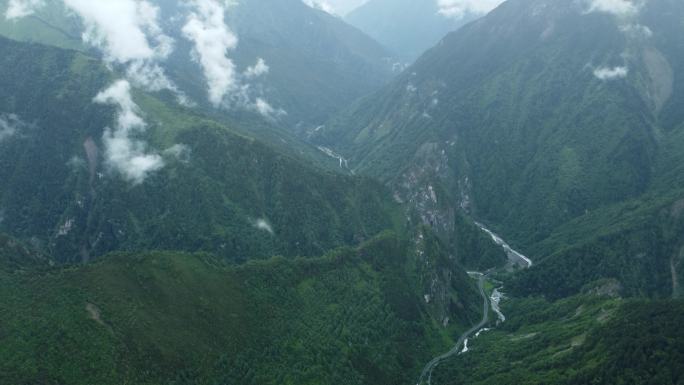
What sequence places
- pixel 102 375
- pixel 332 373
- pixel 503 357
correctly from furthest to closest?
1. pixel 503 357
2. pixel 332 373
3. pixel 102 375

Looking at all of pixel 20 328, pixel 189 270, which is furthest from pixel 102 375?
pixel 189 270

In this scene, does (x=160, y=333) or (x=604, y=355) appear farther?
(x=604, y=355)

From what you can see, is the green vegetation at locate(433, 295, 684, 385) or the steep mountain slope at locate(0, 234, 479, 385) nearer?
the steep mountain slope at locate(0, 234, 479, 385)

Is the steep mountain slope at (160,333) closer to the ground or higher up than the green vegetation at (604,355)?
higher up

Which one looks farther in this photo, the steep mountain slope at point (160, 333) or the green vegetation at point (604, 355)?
the green vegetation at point (604, 355)

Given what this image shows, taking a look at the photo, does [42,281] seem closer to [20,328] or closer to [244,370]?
[20,328]

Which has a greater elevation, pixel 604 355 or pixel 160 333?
pixel 160 333

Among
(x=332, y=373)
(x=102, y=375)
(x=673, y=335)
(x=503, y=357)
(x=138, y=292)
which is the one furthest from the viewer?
(x=503, y=357)

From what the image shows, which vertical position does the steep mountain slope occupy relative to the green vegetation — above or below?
above

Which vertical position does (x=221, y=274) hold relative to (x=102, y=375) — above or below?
above

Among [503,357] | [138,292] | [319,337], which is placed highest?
[138,292]

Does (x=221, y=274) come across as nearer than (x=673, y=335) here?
No
